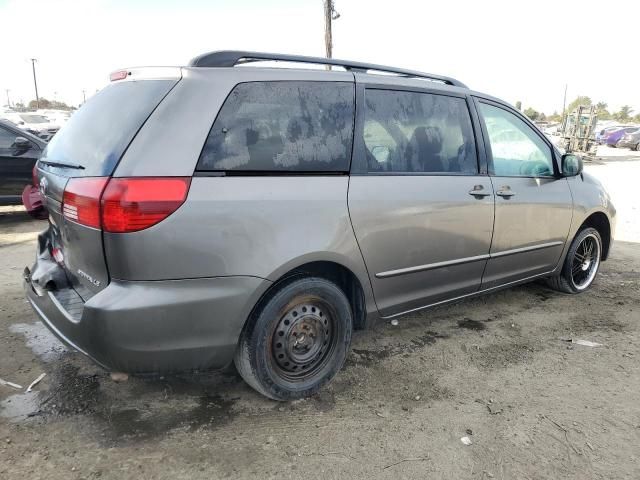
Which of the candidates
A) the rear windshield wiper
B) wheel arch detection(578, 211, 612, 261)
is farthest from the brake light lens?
wheel arch detection(578, 211, 612, 261)

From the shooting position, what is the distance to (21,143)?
281 inches

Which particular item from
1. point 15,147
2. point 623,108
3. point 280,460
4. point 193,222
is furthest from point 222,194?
point 623,108

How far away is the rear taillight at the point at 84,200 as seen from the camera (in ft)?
6.96

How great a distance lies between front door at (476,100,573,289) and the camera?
3.57 metres

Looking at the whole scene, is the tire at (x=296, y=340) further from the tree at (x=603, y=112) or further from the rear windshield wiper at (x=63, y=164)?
the tree at (x=603, y=112)

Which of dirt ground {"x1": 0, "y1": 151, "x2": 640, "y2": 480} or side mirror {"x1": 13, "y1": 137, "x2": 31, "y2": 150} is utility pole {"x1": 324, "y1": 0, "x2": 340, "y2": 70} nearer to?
side mirror {"x1": 13, "y1": 137, "x2": 31, "y2": 150}

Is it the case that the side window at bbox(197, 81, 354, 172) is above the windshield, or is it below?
below

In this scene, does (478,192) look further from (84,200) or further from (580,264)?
(84,200)

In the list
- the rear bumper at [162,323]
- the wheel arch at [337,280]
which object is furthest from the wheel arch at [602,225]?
the rear bumper at [162,323]

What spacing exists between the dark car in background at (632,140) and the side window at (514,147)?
33.6m

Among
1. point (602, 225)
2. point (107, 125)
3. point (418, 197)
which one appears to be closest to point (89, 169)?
point (107, 125)

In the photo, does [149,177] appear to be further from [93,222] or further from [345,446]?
[345,446]

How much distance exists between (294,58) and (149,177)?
1114 millimetres

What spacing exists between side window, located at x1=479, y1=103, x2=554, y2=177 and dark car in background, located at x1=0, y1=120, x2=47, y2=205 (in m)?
6.54
